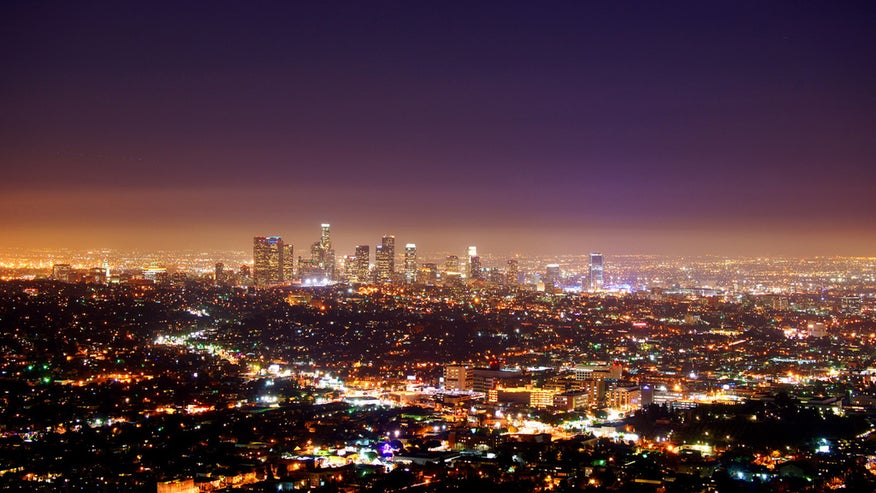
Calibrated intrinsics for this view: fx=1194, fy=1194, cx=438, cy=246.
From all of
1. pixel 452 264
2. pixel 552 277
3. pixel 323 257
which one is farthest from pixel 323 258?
pixel 552 277

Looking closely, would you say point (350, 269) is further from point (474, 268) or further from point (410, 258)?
point (474, 268)

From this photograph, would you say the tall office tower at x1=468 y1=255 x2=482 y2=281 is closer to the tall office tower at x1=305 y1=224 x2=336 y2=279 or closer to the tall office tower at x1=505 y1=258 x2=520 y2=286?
the tall office tower at x1=505 y1=258 x2=520 y2=286

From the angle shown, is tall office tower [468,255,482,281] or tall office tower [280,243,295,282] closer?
tall office tower [280,243,295,282]

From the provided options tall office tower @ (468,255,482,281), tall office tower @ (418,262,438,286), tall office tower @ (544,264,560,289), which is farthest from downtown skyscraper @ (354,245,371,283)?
tall office tower @ (544,264,560,289)

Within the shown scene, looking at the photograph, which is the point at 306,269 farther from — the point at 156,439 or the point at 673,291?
the point at 156,439

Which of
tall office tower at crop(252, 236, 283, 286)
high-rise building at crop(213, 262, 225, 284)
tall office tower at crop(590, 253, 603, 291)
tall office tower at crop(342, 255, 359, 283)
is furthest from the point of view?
tall office tower at crop(590, 253, 603, 291)

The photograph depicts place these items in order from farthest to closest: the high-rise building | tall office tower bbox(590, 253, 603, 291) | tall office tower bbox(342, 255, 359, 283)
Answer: tall office tower bbox(590, 253, 603, 291), tall office tower bbox(342, 255, 359, 283), the high-rise building
